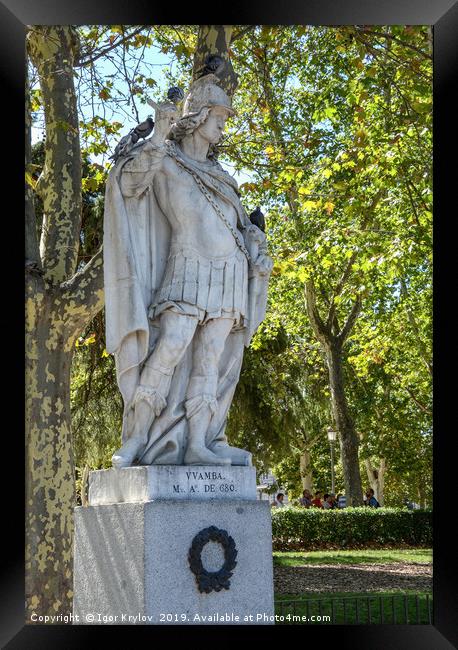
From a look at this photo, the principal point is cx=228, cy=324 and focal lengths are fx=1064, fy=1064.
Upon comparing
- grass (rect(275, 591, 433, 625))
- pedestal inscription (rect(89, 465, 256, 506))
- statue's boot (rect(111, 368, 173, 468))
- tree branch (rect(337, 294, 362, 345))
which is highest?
tree branch (rect(337, 294, 362, 345))

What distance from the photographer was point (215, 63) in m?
8.24

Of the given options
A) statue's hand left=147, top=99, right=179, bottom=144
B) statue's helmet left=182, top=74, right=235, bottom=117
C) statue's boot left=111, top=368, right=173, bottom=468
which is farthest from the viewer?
statue's helmet left=182, top=74, right=235, bottom=117

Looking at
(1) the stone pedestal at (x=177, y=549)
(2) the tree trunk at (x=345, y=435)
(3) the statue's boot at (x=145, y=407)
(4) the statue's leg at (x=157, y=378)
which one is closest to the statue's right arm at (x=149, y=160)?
(4) the statue's leg at (x=157, y=378)

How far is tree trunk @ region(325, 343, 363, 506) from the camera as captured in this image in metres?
28.2

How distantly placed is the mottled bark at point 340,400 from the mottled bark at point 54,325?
14672 mm

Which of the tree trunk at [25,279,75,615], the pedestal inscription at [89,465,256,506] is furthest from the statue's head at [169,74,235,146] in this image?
the tree trunk at [25,279,75,615]

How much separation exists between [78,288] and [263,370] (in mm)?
12902

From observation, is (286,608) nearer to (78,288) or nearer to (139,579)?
(78,288)

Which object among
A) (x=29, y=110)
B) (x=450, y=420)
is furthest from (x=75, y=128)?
(x=450, y=420)

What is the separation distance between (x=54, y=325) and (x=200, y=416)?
17.8 ft

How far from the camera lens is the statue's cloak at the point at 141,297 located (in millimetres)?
7461

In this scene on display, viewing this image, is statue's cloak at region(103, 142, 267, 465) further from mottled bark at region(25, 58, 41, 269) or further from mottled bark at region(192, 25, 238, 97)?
mottled bark at region(25, 58, 41, 269)

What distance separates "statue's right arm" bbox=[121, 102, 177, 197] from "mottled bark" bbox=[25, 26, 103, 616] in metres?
5.03

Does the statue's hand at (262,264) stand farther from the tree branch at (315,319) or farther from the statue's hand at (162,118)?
the tree branch at (315,319)
